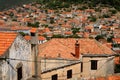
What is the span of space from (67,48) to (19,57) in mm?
15925

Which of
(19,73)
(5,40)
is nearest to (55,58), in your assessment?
(19,73)

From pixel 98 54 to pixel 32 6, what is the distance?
130 metres

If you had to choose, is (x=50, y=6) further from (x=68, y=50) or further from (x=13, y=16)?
(x=68, y=50)

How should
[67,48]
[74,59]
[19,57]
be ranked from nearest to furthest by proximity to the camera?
[19,57]
[74,59]
[67,48]

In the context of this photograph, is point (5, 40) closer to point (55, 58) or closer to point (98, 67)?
point (55, 58)

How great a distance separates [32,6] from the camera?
159m

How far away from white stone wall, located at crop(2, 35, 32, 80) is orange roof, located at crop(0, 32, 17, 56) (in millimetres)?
174

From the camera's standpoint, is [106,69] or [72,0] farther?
[72,0]

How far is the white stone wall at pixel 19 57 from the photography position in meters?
14.5

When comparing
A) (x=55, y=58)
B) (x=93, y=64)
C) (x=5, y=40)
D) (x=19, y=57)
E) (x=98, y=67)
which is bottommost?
(x=98, y=67)

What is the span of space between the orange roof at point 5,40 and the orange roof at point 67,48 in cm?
1381

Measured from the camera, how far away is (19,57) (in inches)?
608

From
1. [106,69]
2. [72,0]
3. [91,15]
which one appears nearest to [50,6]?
[72,0]

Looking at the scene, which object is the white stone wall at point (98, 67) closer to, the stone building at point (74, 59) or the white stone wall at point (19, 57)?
the stone building at point (74, 59)
